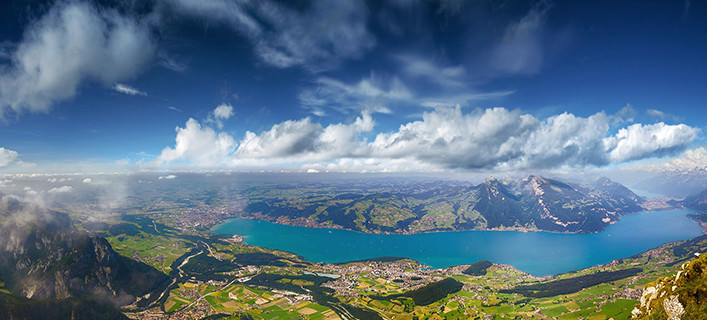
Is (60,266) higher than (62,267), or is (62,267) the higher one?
(60,266)

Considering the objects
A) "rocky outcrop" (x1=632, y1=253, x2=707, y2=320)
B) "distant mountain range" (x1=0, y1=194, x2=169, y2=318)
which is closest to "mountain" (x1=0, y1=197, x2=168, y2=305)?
"distant mountain range" (x1=0, y1=194, x2=169, y2=318)

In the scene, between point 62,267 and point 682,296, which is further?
point 62,267

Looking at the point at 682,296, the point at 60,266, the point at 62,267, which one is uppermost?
the point at 682,296

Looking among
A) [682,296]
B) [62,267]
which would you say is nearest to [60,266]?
[62,267]

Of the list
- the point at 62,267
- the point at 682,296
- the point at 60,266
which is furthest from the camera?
the point at 60,266

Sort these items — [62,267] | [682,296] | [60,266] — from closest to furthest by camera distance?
[682,296]
[62,267]
[60,266]

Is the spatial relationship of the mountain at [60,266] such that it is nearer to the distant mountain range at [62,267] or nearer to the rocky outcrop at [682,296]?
the distant mountain range at [62,267]

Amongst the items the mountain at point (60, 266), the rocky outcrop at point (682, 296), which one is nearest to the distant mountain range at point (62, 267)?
the mountain at point (60, 266)

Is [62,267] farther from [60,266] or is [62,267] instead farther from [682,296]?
[682,296]

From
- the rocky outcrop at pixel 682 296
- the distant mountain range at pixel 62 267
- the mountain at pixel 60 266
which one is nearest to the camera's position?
the rocky outcrop at pixel 682 296
